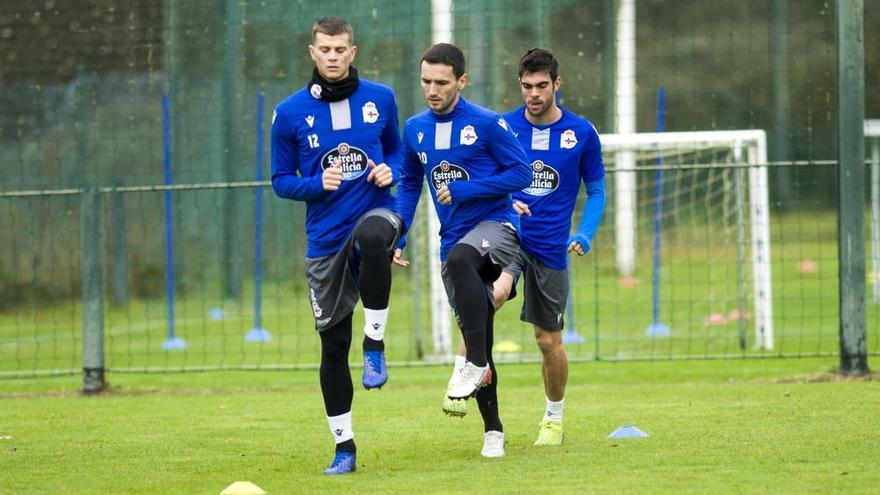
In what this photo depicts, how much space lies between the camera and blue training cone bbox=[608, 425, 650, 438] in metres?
7.89

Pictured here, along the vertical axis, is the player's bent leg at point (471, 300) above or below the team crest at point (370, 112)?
below

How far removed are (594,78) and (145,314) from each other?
19.8 ft

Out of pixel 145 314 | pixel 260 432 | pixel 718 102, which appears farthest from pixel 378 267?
pixel 718 102

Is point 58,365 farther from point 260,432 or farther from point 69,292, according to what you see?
point 260,432

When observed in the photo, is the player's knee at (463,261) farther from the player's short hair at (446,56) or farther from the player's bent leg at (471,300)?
the player's short hair at (446,56)

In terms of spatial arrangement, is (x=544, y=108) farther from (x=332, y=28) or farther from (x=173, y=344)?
(x=173, y=344)

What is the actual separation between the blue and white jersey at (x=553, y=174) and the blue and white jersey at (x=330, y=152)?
1123mm

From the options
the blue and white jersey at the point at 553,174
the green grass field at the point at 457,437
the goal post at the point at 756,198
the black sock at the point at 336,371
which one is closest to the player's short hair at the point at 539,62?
the blue and white jersey at the point at 553,174

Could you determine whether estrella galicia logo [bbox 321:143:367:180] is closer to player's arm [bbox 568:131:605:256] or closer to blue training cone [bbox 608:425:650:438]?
player's arm [bbox 568:131:605:256]

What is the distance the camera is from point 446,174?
23.6 feet

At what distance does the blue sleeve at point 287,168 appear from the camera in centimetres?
680

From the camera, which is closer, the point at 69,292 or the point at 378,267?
the point at 378,267

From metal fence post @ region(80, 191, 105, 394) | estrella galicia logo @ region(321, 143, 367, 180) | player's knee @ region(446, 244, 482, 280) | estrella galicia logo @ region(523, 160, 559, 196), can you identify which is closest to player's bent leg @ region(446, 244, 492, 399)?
player's knee @ region(446, 244, 482, 280)

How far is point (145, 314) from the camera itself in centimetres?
1587
